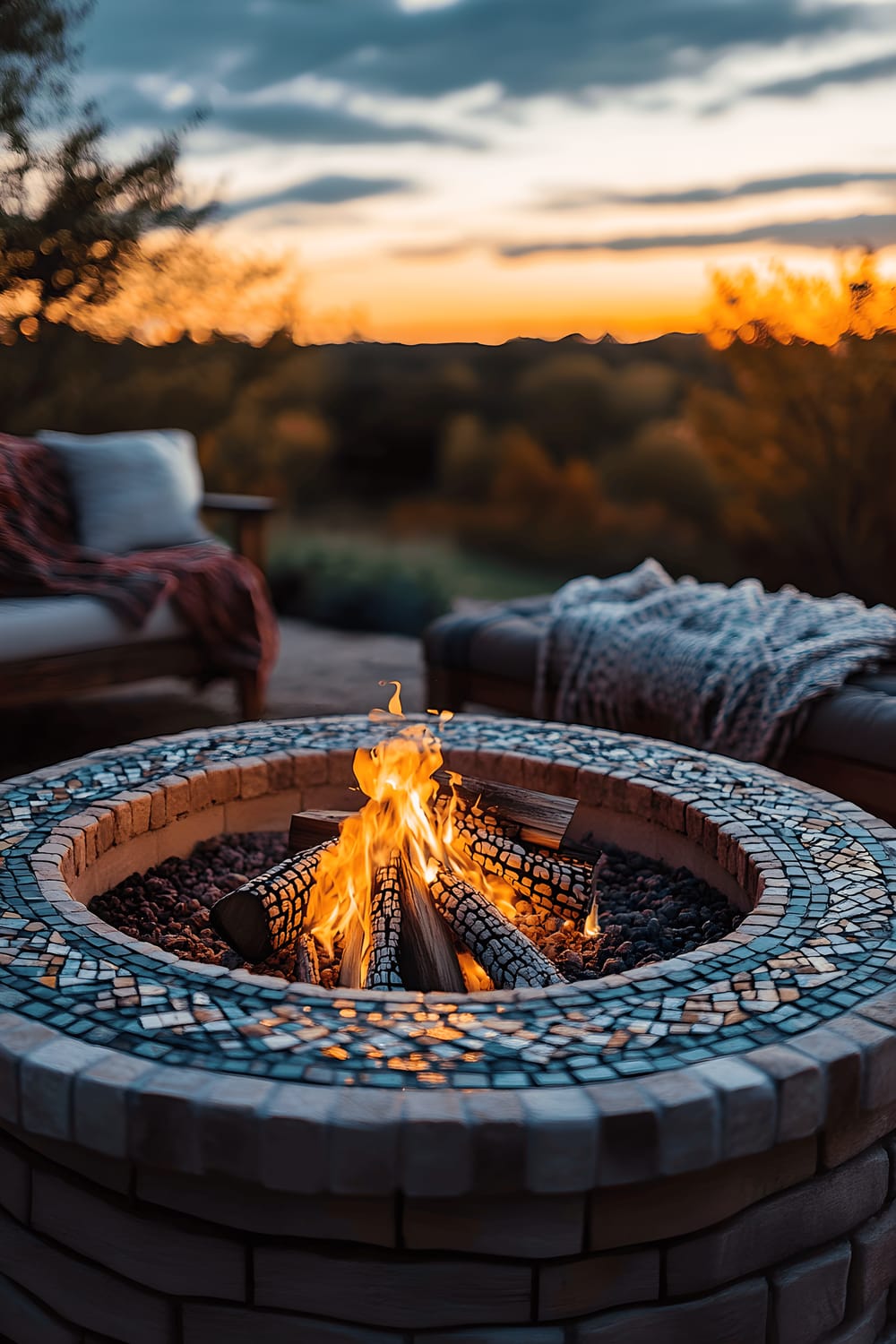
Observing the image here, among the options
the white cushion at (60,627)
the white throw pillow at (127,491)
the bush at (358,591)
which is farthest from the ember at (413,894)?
the bush at (358,591)

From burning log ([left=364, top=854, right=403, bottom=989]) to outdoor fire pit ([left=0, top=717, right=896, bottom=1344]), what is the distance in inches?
10.2

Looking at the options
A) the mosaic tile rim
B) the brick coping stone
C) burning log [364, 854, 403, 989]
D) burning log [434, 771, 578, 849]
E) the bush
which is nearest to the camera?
the brick coping stone

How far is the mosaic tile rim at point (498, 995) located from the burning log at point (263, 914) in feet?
0.66

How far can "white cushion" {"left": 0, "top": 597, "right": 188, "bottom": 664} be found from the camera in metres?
3.10

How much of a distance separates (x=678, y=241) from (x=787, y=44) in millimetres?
1055

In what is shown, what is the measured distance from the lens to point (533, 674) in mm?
3150

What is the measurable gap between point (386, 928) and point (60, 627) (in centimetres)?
202

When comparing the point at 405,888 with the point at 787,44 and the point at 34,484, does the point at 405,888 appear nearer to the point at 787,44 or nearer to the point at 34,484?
the point at 34,484

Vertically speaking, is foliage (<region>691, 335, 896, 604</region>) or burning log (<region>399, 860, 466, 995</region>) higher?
foliage (<region>691, 335, 896, 604</region>)

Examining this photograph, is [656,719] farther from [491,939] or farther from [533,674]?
[491,939]

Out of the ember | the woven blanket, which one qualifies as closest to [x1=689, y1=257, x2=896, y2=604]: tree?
the woven blanket

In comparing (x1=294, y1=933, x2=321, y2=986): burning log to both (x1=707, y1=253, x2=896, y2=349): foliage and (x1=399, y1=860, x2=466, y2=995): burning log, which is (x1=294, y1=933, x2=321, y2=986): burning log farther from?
(x1=707, y1=253, x2=896, y2=349): foliage

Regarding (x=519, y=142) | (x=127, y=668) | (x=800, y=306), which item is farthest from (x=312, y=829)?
(x=519, y=142)

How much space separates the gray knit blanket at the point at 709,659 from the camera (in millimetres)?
2588
